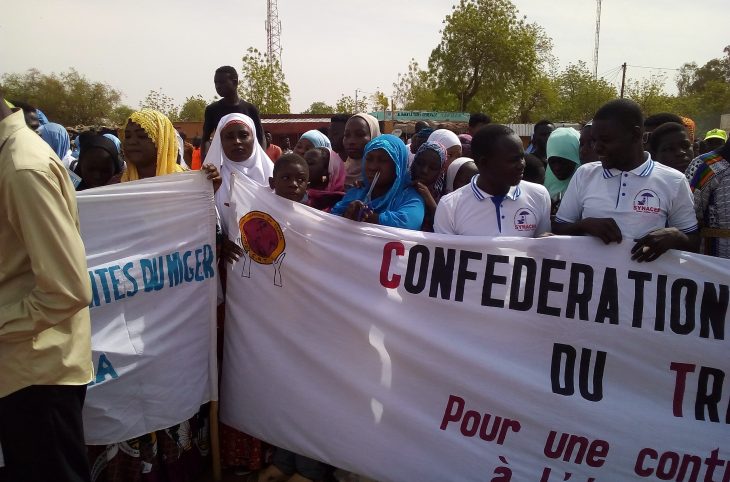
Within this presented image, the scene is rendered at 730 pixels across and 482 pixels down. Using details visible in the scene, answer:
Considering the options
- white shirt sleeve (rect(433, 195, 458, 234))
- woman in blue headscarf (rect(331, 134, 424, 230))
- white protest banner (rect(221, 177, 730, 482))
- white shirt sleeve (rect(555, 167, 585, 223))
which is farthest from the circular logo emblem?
white shirt sleeve (rect(555, 167, 585, 223))

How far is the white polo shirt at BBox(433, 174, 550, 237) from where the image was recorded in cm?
285

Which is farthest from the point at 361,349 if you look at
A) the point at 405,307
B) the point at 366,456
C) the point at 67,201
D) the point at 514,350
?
the point at 67,201

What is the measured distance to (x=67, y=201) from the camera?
2.08 meters

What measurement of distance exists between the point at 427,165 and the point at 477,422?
164cm

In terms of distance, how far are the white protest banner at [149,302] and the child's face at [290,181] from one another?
0.41 m

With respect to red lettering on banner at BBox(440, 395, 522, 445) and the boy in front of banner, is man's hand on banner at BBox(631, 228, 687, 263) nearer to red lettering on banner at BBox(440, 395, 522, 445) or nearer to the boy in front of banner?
red lettering on banner at BBox(440, 395, 522, 445)

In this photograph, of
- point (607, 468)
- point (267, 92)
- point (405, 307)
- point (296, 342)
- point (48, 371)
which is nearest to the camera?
point (48, 371)

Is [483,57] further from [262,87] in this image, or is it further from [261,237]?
[261,237]

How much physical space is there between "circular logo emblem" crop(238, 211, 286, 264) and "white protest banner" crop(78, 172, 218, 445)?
0.63 ft

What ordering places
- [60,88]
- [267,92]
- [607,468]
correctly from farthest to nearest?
[60,88] → [267,92] → [607,468]

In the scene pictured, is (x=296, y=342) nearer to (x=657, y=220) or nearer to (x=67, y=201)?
(x=67, y=201)

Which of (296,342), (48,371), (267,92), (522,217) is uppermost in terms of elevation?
(267,92)

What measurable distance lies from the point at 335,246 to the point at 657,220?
1.59 meters

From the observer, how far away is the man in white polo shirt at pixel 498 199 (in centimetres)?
279
